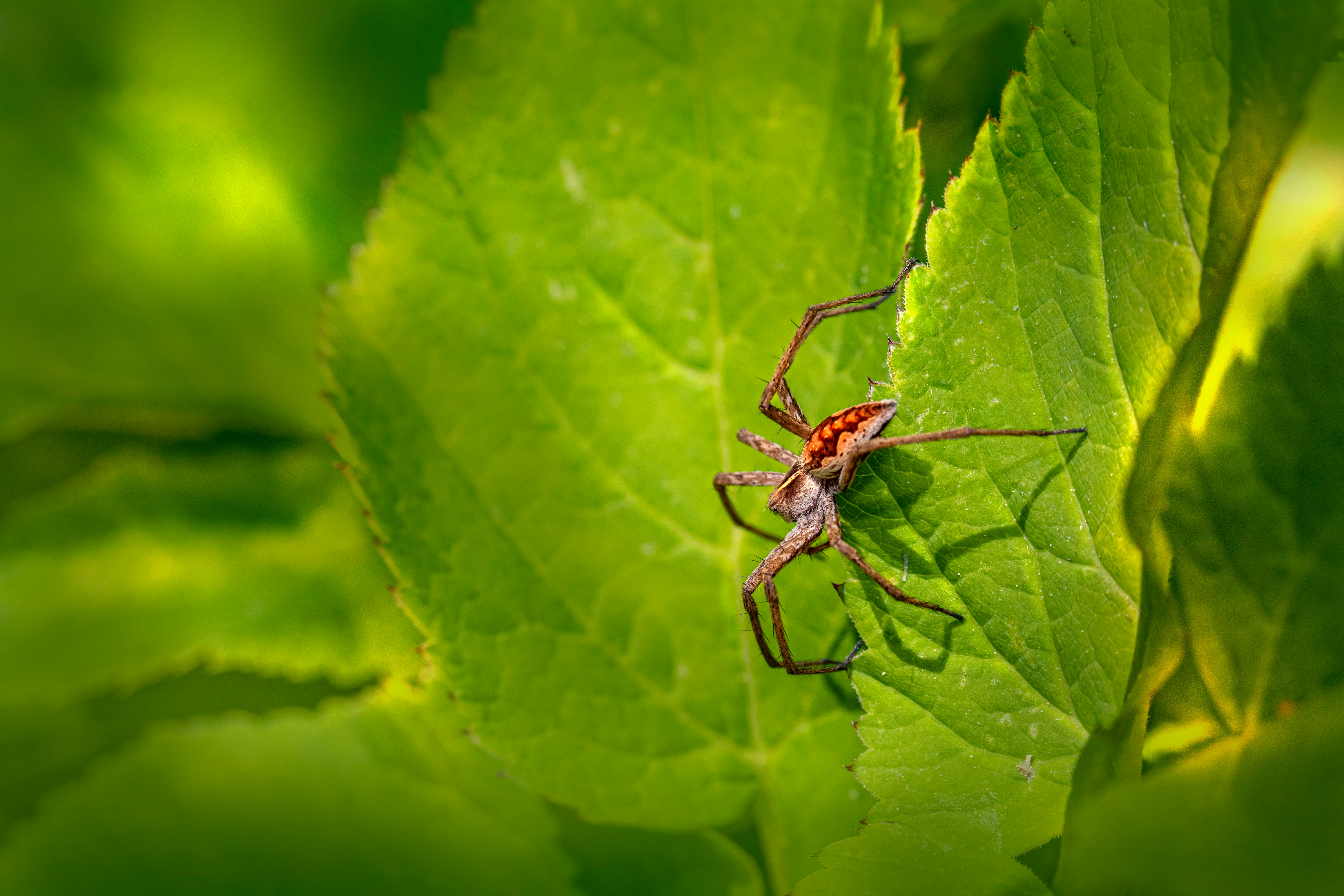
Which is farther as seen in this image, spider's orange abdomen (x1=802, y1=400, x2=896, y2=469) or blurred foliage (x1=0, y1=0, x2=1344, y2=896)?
spider's orange abdomen (x1=802, y1=400, x2=896, y2=469)

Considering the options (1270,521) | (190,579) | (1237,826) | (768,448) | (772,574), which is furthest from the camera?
(190,579)

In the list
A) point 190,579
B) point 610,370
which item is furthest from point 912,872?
point 190,579

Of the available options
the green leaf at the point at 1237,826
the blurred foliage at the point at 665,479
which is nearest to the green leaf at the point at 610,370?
the blurred foliage at the point at 665,479

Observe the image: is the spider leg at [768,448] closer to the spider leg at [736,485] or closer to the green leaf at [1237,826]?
the spider leg at [736,485]

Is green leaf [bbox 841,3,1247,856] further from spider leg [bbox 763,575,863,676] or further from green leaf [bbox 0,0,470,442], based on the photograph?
green leaf [bbox 0,0,470,442]

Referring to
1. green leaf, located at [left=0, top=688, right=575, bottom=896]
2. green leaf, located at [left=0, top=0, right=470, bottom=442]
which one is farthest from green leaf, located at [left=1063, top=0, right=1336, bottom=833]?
green leaf, located at [left=0, top=0, right=470, bottom=442]

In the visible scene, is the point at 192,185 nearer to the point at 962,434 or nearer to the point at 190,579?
the point at 190,579

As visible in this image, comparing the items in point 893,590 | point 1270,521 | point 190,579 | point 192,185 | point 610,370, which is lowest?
point 1270,521
